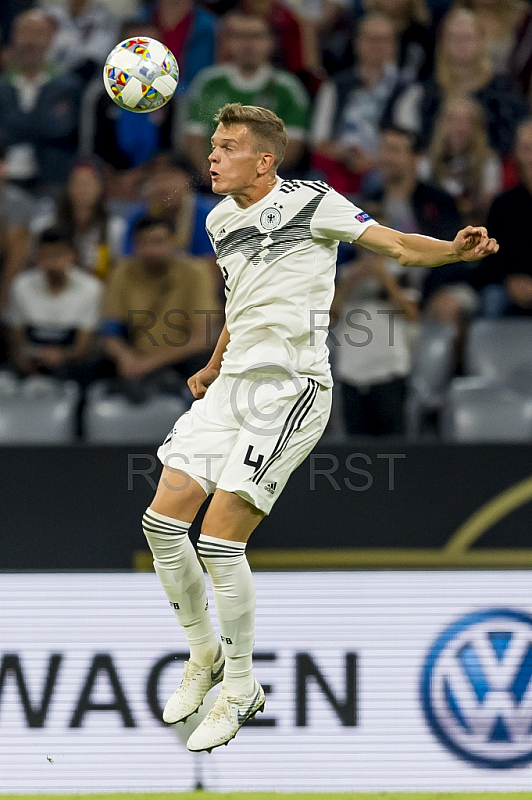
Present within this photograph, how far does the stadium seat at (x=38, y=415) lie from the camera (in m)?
6.96

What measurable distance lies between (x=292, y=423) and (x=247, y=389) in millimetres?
218

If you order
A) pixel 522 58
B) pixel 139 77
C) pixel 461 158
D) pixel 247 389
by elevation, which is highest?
pixel 522 58

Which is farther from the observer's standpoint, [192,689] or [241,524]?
[192,689]

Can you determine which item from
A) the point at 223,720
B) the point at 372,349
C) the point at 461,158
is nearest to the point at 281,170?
the point at 461,158

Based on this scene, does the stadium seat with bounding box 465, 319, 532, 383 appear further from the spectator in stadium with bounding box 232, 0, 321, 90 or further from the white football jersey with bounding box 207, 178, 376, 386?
the white football jersey with bounding box 207, 178, 376, 386

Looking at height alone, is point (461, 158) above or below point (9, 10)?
below

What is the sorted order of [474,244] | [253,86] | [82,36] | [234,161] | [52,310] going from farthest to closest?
[82,36] → [253,86] → [52,310] → [234,161] → [474,244]

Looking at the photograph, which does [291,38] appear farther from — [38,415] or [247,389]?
[247,389]

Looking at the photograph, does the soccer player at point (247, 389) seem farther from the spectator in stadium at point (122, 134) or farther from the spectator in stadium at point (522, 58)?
the spectator in stadium at point (522, 58)

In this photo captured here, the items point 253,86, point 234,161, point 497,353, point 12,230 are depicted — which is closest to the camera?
point 234,161

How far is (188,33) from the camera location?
29.0 ft

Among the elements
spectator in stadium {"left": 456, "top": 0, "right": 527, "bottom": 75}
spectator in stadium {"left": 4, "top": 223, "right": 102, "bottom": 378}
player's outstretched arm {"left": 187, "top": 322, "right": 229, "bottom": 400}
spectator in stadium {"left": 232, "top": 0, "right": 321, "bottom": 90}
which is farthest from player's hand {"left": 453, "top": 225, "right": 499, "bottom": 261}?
spectator in stadium {"left": 456, "top": 0, "right": 527, "bottom": 75}

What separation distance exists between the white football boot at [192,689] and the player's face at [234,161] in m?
1.88

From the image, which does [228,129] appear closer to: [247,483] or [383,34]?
[247,483]
